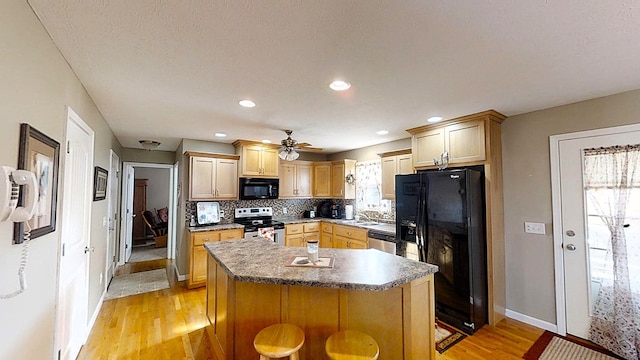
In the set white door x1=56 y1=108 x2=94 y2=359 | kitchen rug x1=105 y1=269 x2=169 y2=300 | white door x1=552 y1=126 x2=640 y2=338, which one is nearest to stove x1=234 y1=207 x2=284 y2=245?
kitchen rug x1=105 y1=269 x2=169 y2=300

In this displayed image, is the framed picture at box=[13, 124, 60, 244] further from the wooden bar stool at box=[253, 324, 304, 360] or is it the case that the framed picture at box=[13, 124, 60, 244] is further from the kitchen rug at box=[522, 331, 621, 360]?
the kitchen rug at box=[522, 331, 621, 360]

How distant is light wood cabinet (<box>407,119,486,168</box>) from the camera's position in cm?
304

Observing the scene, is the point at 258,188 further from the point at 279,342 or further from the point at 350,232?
the point at 279,342

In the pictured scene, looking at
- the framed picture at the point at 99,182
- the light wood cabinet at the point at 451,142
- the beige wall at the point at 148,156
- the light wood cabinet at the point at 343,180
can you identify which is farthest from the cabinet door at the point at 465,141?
the beige wall at the point at 148,156

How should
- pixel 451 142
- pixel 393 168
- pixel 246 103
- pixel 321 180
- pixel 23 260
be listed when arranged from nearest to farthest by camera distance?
1. pixel 23 260
2. pixel 246 103
3. pixel 451 142
4. pixel 393 168
5. pixel 321 180

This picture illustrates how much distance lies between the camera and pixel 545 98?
2551mm

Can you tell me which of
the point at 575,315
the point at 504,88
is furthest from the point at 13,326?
the point at 575,315

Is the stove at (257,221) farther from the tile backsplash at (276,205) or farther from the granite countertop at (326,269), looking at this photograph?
the granite countertop at (326,269)

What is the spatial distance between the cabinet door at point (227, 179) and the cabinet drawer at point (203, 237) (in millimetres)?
645

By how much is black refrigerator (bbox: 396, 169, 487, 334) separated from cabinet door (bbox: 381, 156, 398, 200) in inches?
39.4

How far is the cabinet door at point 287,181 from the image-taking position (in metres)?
5.27

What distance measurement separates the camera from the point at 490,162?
2967mm

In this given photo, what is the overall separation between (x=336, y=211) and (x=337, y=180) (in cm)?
69

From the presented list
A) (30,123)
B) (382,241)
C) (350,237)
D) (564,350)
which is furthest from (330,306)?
(350,237)
